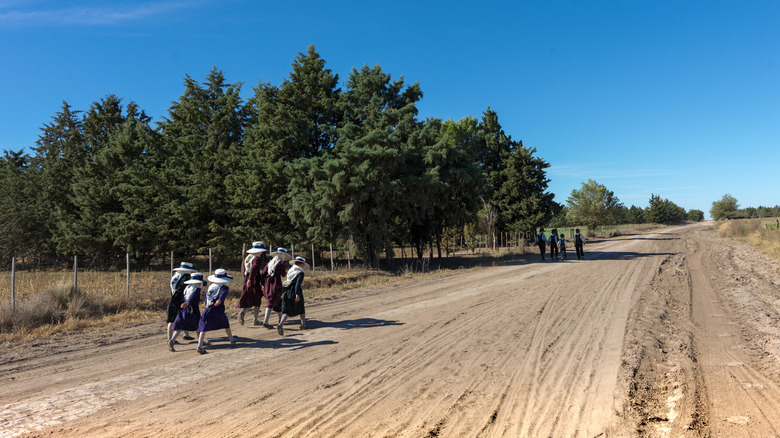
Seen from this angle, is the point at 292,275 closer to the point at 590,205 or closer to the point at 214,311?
the point at 214,311

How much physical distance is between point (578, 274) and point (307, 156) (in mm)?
18270

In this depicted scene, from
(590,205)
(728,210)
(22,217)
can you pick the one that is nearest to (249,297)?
(22,217)

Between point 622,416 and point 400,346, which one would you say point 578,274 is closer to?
point 400,346

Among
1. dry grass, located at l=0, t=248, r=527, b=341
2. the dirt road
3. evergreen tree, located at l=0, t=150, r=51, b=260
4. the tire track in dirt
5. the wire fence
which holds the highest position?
evergreen tree, located at l=0, t=150, r=51, b=260

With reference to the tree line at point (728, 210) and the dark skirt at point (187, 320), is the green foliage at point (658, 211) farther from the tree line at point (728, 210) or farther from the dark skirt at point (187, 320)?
the dark skirt at point (187, 320)

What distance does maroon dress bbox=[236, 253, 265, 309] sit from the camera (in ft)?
32.3

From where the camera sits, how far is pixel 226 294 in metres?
8.23

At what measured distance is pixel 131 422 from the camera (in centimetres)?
475

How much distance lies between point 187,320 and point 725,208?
177 m

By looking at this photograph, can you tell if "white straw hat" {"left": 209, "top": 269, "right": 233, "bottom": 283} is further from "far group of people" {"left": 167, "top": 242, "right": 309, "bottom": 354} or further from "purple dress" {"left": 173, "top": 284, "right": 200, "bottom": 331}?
"purple dress" {"left": 173, "top": 284, "right": 200, "bottom": 331}

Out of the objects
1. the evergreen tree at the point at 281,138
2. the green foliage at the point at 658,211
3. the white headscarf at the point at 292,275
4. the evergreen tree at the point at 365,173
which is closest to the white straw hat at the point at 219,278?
the white headscarf at the point at 292,275

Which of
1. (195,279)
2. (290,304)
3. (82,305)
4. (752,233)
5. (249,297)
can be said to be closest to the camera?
(195,279)

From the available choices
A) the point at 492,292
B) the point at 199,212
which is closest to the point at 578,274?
the point at 492,292

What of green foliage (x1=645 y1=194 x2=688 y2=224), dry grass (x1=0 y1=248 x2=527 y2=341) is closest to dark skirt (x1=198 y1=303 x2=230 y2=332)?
dry grass (x1=0 y1=248 x2=527 y2=341)
